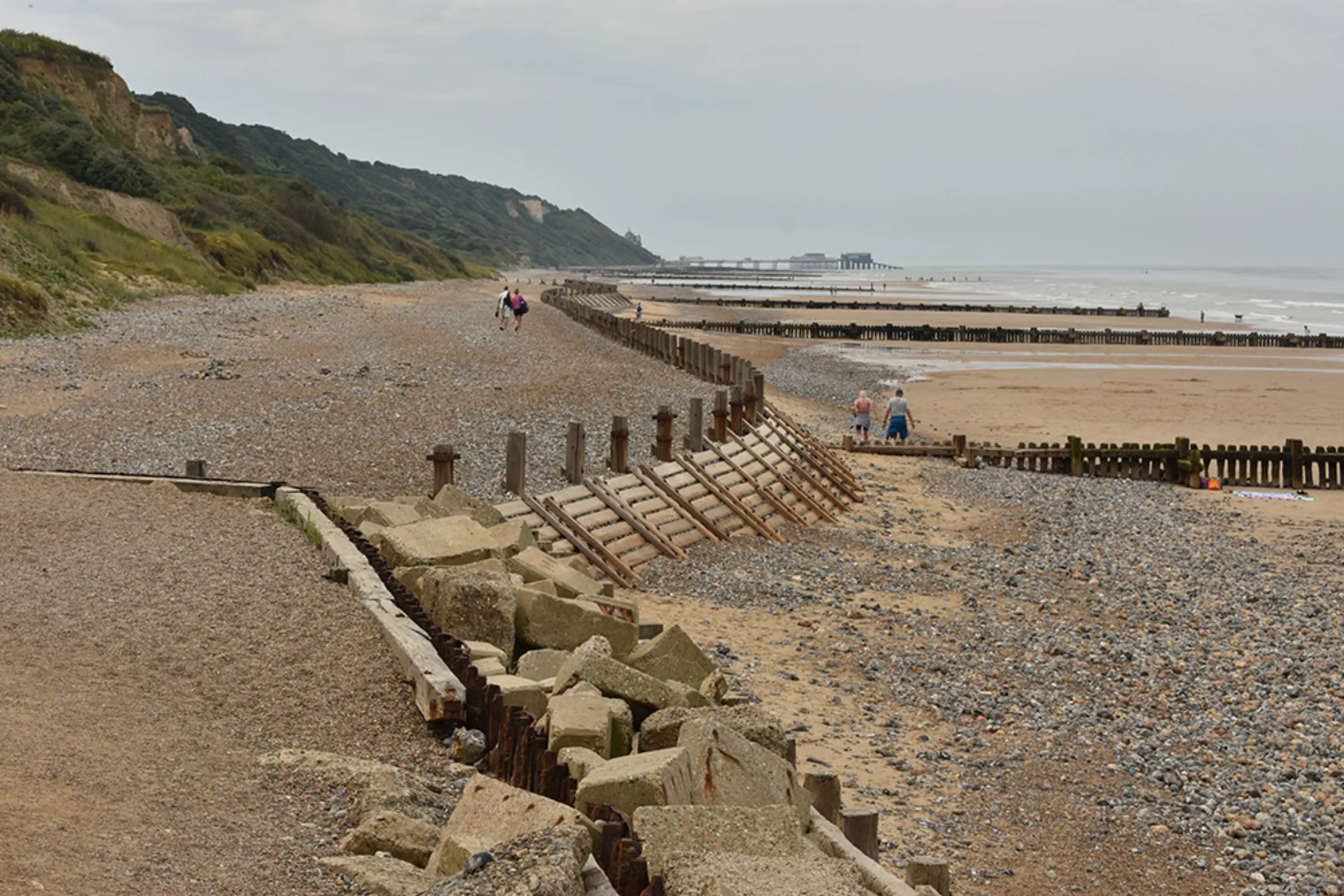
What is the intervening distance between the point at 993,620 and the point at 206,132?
5212 inches

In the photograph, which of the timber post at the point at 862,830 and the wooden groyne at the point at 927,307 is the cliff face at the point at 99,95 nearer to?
the wooden groyne at the point at 927,307

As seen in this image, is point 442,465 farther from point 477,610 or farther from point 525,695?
point 525,695

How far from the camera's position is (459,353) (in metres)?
30.3

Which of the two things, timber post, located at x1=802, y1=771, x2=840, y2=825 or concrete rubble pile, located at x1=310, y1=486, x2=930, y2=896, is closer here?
concrete rubble pile, located at x1=310, y1=486, x2=930, y2=896

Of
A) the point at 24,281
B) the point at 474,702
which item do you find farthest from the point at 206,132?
the point at 474,702

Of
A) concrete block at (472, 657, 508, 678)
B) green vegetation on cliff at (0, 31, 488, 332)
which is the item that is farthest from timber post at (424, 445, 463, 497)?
green vegetation on cliff at (0, 31, 488, 332)

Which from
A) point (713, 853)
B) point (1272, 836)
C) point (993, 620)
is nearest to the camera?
point (713, 853)

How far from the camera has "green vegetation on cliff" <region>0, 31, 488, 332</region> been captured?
38500 millimetres

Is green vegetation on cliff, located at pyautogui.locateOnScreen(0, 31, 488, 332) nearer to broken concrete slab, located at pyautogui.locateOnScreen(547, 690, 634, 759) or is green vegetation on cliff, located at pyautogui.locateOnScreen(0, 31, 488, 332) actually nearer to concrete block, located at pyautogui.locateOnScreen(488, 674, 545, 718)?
concrete block, located at pyautogui.locateOnScreen(488, 674, 545, 718)

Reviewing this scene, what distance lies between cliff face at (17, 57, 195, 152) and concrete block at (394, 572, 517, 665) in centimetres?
6926

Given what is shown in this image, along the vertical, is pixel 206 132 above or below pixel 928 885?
above

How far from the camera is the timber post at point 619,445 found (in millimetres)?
15797

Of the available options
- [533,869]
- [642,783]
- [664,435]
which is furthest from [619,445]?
[533,869]

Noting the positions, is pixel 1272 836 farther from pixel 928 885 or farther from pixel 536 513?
pixel 536 513
